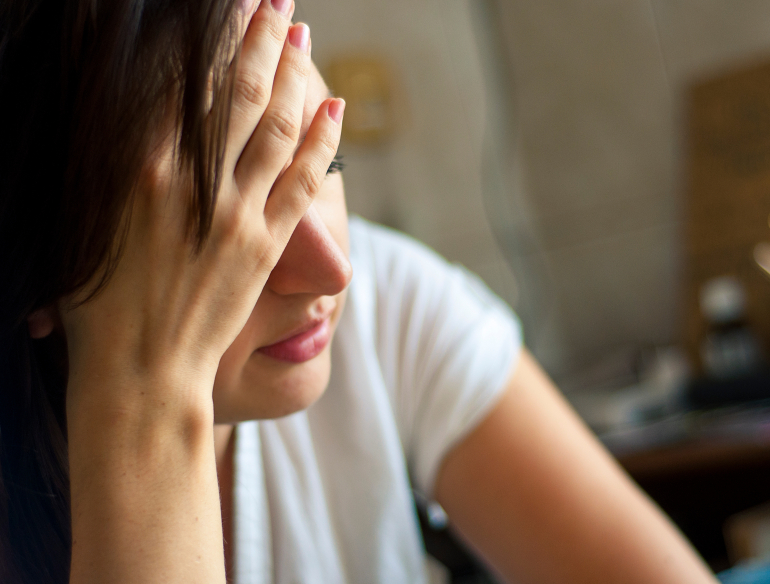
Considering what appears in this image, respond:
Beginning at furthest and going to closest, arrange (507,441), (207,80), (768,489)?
(768,489), (507,441), (207,80)

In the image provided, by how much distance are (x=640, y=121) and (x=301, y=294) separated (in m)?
1.27

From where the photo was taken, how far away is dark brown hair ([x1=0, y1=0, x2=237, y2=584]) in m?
0.43

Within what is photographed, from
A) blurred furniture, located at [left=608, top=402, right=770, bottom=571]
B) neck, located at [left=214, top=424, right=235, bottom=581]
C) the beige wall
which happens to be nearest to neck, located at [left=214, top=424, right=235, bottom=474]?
neck, located at [left=214, top=424, right=235, bottom=581]

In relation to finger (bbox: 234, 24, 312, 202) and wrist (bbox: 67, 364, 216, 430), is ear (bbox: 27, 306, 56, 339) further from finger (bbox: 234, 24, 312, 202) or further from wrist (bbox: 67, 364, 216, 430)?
finger (bbox: 234, 24, 312, 202)

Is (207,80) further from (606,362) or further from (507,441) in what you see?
(606,362)

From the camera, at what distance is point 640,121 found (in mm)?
1512

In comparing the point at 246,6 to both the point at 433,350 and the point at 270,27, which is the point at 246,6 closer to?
the point at 270,27

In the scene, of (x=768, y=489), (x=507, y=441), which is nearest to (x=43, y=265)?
(x=507, y=441)

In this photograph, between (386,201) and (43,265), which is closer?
(43,265)

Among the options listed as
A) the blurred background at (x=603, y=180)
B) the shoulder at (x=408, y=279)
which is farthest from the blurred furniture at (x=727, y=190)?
the shoulder at (x=408, y=279)

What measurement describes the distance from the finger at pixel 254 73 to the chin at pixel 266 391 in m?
0.19

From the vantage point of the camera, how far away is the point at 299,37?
495mm

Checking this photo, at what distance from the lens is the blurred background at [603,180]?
120cm

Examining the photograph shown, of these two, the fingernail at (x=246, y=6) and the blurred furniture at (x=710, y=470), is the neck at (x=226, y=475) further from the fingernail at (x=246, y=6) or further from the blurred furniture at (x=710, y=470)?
the blurred furniture at (x=710, y=470)
